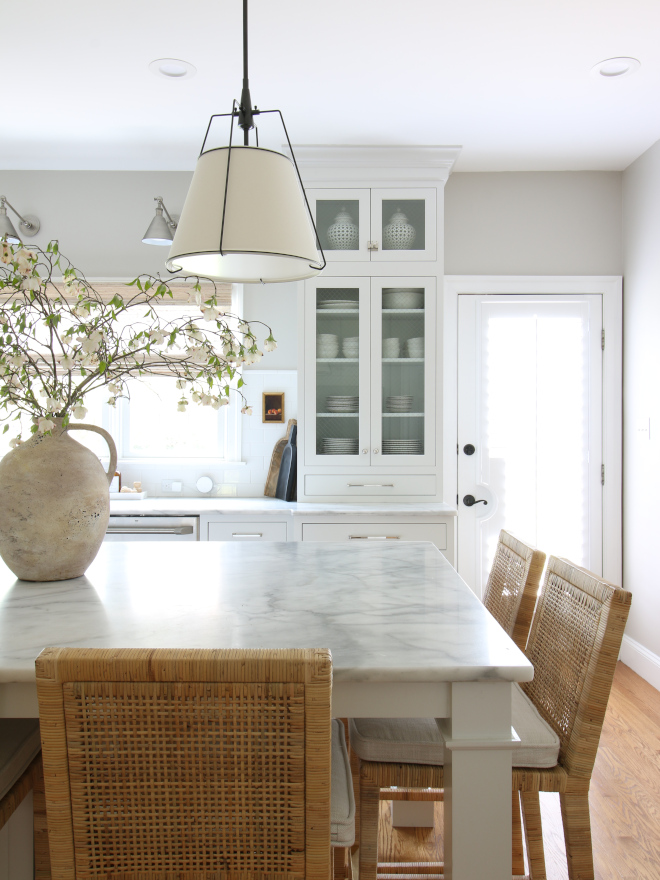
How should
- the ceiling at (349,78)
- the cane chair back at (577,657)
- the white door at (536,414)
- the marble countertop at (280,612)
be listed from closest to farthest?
the marble countertop at (280,612) → the cane chair back at (577,657) → the ceiling at (349,78) → the white door at (536,414)

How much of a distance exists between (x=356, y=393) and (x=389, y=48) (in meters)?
1.60

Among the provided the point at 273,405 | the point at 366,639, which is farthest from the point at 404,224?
the point at 366,639

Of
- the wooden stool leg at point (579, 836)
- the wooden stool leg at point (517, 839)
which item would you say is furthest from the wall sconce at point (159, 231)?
the wooden stool leg at point (579, 836)

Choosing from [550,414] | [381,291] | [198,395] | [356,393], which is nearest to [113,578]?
[198,395]

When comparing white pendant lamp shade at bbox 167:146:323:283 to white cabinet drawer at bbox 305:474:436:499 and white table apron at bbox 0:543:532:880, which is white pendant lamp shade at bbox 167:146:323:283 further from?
white cabinet drawer at bbox 305:474:436:499

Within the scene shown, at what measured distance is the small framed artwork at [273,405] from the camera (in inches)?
159

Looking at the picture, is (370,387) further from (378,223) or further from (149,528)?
(149,528)

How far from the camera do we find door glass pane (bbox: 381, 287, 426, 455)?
140 inches

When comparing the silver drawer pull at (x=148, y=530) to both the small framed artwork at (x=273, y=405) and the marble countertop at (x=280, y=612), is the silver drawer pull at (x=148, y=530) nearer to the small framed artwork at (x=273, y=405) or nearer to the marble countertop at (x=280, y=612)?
the small framed artwork at (x=273, y=405)

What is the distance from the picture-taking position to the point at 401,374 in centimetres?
356

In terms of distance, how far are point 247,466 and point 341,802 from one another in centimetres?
287

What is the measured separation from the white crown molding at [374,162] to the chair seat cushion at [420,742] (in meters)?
2.82

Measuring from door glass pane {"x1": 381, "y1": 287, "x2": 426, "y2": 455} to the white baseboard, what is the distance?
154 cm

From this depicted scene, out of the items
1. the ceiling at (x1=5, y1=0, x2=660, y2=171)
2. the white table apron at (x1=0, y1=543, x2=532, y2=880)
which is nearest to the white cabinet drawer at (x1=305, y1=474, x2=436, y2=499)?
the ceiling at (x1=5, y1=0, x2=660, y2=171)
